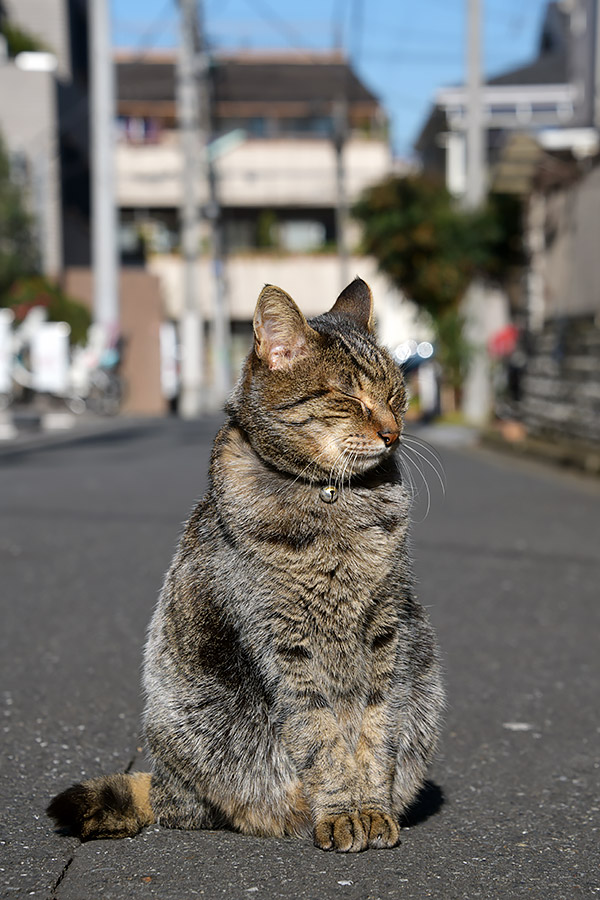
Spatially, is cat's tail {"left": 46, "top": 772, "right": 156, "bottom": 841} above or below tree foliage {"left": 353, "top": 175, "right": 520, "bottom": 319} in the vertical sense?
below

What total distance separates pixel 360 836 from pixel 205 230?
139 ft

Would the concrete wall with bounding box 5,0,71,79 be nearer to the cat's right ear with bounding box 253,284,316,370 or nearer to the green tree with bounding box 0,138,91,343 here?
the green tree with bounding box 0,138,91,343

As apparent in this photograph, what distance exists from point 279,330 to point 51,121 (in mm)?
29920

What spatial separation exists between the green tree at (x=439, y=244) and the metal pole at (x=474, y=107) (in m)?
0.36

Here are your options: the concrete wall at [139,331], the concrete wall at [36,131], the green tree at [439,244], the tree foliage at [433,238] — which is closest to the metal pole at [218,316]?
the concrete wall at [139,331]

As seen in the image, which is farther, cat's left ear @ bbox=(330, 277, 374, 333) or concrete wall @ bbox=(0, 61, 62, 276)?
concrete wall @ bbox=(0, 61, 62, 276)

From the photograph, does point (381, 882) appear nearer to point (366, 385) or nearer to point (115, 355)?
point (366, 385)

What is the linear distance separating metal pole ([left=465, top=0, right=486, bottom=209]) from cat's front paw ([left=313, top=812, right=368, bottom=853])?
19.2 m

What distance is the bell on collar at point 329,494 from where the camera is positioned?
108 inches

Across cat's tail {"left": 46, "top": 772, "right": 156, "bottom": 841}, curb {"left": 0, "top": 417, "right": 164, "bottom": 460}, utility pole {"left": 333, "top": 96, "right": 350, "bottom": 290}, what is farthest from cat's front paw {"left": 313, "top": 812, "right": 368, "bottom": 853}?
utility pole {"left": 333, "top": 96, "right": 350, "bottom": 290}

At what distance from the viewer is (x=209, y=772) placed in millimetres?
2771

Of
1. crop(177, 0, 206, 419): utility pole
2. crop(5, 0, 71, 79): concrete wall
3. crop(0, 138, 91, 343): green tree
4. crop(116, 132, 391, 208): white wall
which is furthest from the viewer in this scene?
crop(116, 132, 391, 208): white wall

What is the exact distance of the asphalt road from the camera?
8.58 feet

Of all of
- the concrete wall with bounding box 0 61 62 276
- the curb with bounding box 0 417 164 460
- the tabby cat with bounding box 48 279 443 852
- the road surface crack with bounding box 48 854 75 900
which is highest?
the concrete wall with bounding box 0 61 62 276
